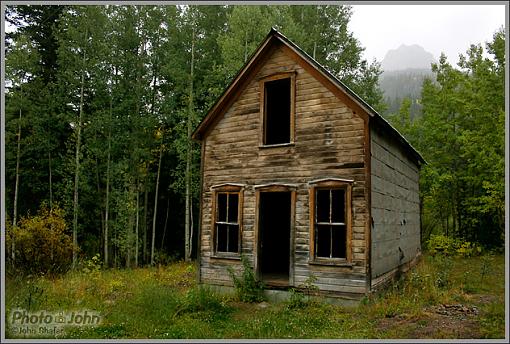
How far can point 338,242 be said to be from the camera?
11.6 metres

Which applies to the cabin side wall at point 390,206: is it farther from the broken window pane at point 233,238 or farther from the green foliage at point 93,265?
the green foliage at point 93,265

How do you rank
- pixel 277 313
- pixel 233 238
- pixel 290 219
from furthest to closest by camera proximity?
pixel 233 238 → pixel 290 219 → pixel 277 313

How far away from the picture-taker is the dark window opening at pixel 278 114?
13508 mm

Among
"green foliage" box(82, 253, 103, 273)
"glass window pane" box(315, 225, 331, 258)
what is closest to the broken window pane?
"glass window pane" box(315, 225, 331, 258)

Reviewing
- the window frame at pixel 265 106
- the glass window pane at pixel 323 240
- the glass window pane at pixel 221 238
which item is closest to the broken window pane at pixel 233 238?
the glass window pane at pixel 221 238

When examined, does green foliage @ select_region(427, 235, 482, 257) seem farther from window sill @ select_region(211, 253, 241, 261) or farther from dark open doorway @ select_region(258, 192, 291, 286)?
window sill @ select_region(211, 253, 241, 261)

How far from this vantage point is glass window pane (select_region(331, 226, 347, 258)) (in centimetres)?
1145

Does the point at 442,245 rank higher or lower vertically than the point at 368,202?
lower

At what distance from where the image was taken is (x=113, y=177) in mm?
23391

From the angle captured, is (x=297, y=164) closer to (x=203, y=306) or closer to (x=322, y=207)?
(x=322, y=207)

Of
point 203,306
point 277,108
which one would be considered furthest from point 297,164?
point 203,306

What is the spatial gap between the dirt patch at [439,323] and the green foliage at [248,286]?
3.68 meters

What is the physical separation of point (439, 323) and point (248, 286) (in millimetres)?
5111

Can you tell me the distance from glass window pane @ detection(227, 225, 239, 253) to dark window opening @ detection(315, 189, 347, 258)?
2.74m
